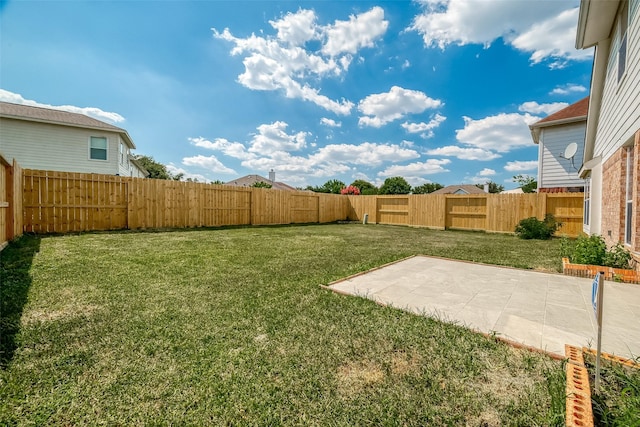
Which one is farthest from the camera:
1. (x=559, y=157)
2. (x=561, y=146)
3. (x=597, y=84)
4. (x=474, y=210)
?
(x=474, y=210)

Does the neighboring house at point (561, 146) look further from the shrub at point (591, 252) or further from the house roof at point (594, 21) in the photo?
the shrub at point (591, 252)

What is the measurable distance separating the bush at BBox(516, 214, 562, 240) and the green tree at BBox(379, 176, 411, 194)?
3072 centimetres

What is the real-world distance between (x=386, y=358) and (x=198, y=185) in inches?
412

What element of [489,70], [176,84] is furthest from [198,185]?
[489,70]

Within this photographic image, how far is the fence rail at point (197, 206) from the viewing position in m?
7.31

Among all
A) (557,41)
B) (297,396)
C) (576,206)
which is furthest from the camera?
(576,206)

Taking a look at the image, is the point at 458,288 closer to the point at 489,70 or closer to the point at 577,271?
the point at 577,271

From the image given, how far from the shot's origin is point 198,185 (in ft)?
34.8

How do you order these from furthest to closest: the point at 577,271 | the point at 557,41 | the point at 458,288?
the point at 557,41
the point at 577,271
the point at 458,288

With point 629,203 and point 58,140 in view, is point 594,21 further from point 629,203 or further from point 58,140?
point 58,140

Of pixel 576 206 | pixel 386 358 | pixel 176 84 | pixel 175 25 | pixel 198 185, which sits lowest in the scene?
pixel 386 358

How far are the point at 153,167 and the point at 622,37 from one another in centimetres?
4166

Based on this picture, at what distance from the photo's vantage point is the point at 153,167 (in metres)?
35.5

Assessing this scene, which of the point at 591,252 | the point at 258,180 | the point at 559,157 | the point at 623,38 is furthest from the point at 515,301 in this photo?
the point at 258,180
